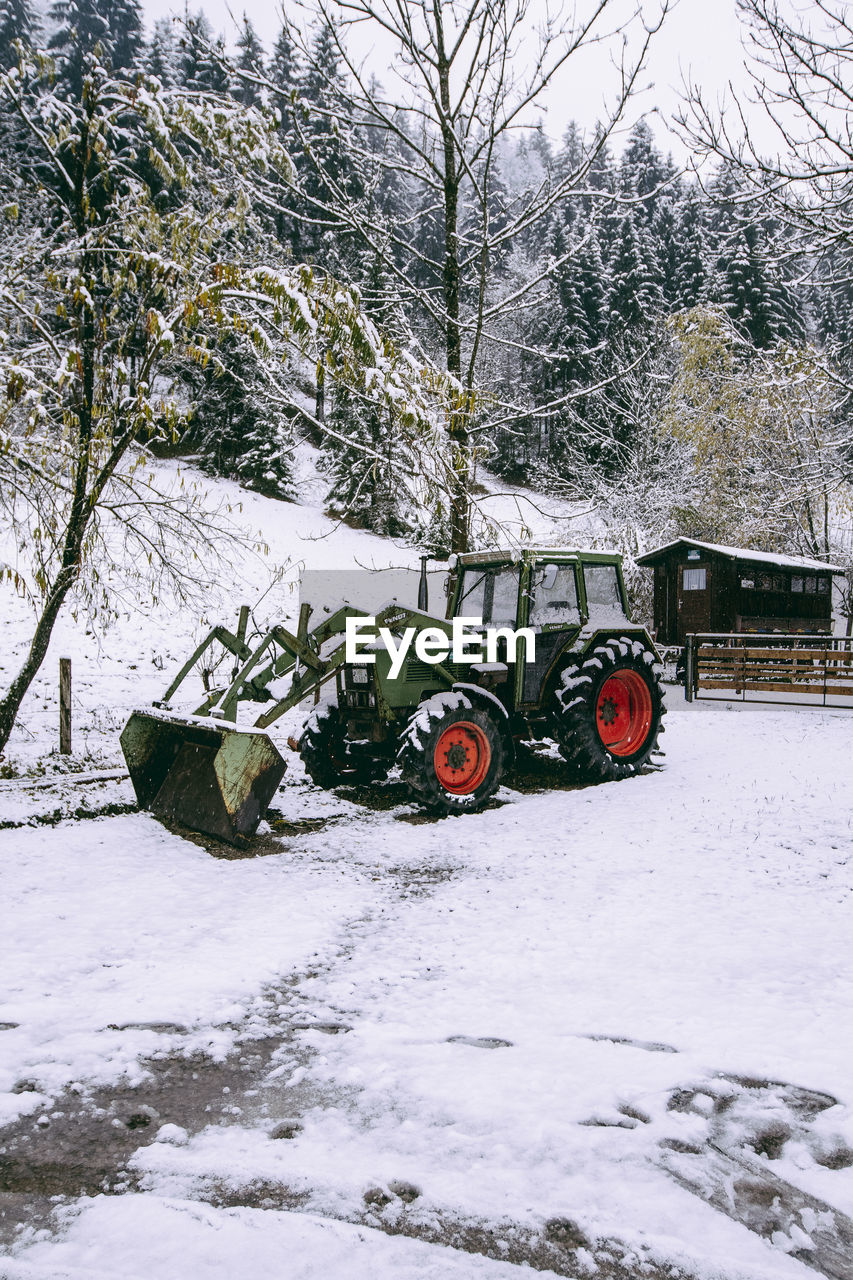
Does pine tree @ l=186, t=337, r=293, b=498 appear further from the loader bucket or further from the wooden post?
the loader bucket

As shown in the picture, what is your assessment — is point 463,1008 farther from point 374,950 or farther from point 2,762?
point 2,762

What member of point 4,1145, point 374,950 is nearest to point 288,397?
point 374,950

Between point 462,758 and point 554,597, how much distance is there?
2022mm

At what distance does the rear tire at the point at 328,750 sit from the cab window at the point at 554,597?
2101mm

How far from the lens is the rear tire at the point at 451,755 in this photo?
6.34m

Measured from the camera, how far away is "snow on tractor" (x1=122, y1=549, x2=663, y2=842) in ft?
19.6

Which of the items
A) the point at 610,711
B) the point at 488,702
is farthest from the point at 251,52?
the point at 610,711

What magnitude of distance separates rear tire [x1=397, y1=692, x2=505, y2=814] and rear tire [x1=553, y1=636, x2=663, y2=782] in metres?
0.97

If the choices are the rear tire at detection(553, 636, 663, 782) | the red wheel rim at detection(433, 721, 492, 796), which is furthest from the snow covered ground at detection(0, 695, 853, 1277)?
the rear tire at detection(553, 636, 663, 782)

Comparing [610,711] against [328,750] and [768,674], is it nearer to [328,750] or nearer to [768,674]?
[328,750]

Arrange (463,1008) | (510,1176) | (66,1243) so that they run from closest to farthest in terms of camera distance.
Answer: (66,1243) < (510,1176) < (463,1008)

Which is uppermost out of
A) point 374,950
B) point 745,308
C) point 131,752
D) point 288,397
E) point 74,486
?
point 745,308

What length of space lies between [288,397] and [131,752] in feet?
12.2

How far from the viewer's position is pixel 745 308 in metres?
32.6
